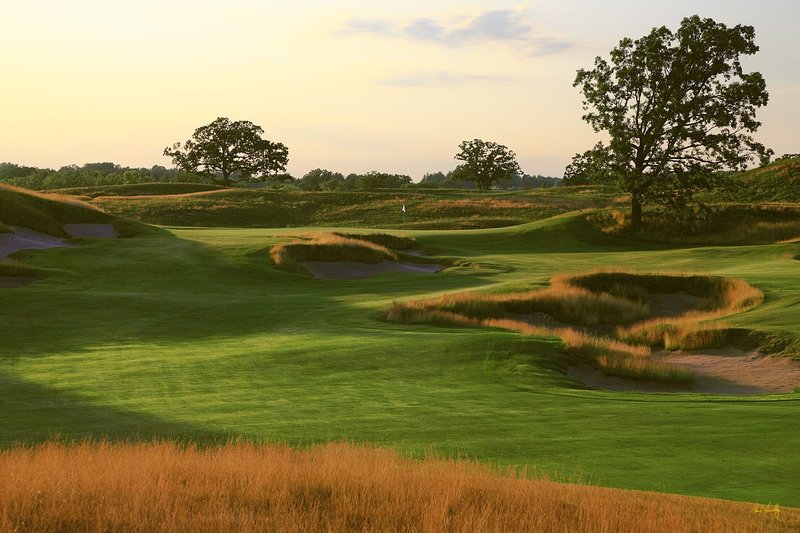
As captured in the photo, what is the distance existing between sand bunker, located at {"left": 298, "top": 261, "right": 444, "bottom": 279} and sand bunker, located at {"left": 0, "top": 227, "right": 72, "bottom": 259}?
545 inches

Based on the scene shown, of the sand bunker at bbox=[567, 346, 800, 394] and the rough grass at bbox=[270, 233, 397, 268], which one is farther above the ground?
the rough grass at bbox=[270, 233, 397, 268]

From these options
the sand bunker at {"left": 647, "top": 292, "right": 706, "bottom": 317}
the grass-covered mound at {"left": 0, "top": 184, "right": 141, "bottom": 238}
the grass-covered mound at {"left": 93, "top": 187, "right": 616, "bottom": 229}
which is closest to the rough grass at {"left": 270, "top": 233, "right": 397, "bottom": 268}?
the grass-covered mound at {"left": 0, "top": 184, "right": 141, "bottom": 238}

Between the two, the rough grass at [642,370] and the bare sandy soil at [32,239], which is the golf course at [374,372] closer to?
the rough grass at [642,370]

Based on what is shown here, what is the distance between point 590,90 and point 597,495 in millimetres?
60094

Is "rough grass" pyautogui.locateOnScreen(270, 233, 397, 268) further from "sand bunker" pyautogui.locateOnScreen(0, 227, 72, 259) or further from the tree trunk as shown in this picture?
the tree trunk

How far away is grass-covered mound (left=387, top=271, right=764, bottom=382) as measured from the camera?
30.1 metres

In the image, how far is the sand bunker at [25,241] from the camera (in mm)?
45750

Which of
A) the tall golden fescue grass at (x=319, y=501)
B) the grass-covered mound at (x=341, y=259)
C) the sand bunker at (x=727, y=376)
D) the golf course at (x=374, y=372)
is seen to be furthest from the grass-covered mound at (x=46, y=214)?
the tall golden fescue grass at (x=319, y=501)

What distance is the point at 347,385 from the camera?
1989 centimetres

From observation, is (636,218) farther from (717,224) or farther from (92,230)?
(92,230)

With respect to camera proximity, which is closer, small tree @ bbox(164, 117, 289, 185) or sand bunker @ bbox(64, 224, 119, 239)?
sand bunker @ bbox(64, 224, 119, 239)

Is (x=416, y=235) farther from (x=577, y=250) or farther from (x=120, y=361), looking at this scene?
(x=120, y=361)

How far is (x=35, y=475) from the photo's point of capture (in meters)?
9.54

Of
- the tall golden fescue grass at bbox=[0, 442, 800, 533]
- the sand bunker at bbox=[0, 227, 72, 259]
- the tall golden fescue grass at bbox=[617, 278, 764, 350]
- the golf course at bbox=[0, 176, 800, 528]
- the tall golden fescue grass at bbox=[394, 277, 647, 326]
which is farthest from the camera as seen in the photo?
the sand bunker at bbox=[0, 227, 72, 259]
